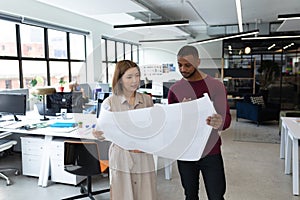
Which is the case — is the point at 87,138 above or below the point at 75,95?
below

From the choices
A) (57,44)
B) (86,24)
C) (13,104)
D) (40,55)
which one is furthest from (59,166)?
(86,24)

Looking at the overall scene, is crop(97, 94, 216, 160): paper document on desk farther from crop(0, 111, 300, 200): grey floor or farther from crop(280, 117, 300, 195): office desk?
crop(280, 117, 300, 195): office desk

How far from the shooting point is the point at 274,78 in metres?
9.02

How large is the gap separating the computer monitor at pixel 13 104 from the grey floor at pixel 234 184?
0.83 meters

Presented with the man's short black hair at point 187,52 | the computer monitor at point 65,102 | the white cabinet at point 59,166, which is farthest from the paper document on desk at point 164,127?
the computer monitor at point 65,102

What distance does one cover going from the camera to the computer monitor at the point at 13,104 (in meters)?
3.73

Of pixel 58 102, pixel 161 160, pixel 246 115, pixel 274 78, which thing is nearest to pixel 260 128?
pixel 246 115

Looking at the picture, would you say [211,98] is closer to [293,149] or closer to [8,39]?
[293,149]

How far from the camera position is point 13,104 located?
380cm

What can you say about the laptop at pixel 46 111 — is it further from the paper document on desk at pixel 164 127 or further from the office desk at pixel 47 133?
the paper document on desk at pixel 164 127

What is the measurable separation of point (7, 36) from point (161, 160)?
4.38 metres

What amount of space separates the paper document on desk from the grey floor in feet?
4.66

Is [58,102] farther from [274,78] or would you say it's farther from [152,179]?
[274,78]

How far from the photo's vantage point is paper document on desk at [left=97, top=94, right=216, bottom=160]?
141 cm
